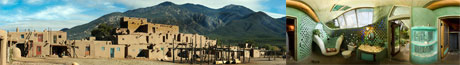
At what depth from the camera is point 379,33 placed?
17.8 ft

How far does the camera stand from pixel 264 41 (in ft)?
113

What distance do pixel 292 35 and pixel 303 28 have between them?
19 centimetres

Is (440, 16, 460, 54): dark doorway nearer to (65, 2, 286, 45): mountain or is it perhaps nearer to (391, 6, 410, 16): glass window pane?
(391, 6, 410, 16): glass window pane

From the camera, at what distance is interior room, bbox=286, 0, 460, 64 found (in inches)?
208

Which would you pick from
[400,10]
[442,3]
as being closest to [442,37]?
[442,3]

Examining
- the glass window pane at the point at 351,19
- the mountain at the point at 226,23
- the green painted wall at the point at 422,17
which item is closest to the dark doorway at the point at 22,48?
the glass window pane at the point at 351,19

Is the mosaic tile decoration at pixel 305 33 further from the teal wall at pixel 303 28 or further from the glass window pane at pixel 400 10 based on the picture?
the glass window pane at pixel 400 10

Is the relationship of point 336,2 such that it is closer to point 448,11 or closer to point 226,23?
point 448,11

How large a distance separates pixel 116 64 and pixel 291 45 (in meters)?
7.01

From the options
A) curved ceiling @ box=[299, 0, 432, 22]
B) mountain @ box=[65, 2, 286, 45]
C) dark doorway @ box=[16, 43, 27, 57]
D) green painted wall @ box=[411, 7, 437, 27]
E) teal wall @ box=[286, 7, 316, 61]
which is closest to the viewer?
teal wall @ box=[286, 7, 316, 61]

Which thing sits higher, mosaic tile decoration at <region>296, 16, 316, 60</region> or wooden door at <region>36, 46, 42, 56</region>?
mosaic tile decoration at <region>296, 16, 316, 60</region>

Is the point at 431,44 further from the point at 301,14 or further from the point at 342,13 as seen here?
the point at 301,14

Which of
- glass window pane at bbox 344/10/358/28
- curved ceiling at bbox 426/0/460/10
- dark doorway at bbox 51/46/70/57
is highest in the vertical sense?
curved ceiling at bbox 426/0/460/10

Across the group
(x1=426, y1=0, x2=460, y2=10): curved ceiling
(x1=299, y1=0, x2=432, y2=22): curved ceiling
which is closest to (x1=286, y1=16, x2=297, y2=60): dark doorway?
(x1=299, y1=0, x2=432, y2=22): curved ceiling
